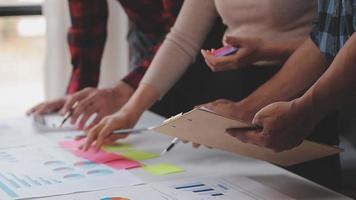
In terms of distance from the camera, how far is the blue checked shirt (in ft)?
3.38

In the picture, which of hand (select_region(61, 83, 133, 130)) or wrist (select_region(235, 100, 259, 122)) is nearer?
wrist (select_region(235, 100, 259, 122))

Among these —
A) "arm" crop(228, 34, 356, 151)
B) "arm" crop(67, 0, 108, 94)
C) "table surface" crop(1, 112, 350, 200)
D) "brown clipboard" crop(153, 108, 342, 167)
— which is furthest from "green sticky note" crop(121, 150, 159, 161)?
"arm" crop(67, 0, 108, 94)

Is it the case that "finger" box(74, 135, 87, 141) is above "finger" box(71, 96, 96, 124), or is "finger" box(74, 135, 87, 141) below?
below

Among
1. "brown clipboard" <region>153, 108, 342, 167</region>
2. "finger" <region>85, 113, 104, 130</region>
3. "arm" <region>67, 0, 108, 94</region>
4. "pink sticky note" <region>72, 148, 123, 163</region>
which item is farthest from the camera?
"arm" <region>67, 0, 108, 94</region>

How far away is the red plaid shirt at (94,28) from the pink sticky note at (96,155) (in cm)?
40

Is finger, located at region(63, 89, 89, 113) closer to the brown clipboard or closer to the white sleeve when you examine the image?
the white sleeve

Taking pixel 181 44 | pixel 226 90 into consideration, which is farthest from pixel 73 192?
pixel 226 90

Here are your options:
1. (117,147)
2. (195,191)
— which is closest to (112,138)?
(117,147)

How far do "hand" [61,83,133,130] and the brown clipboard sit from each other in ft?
Answer: 1.41

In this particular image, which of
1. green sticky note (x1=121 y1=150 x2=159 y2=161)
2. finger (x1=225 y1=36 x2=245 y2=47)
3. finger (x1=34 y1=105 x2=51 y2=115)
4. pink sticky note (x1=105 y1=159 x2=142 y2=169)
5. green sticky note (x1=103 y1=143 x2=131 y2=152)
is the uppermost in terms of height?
finger (x1=225 y1=36 x2=245 y2=47)

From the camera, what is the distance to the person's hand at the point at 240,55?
4.24 ft

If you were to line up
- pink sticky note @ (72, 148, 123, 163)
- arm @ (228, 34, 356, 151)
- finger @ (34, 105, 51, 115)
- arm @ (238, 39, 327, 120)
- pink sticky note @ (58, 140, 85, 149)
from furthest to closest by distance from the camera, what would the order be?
A: finger @ (34, 105, 51, 115)
pink sticky note @ (58, 140, 85, 149)
pink sticky note @ (72, 148, 123, 163)
arm @ (238, 39, 327, 120)
arm @ (228, 34, 356, 151)

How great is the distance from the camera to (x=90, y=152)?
138cm

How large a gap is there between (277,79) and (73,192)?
0.42 metres
